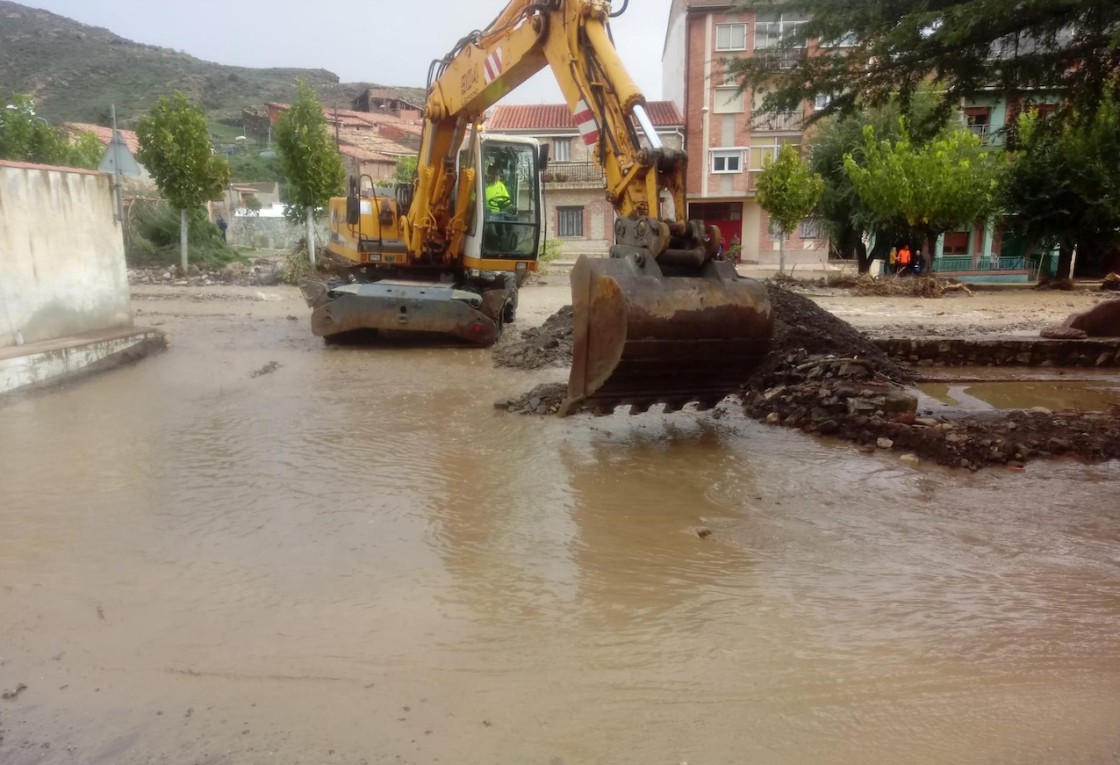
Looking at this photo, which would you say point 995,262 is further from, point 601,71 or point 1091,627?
point 1091,627

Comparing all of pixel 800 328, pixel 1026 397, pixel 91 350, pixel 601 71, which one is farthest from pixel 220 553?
pixel 1026 397

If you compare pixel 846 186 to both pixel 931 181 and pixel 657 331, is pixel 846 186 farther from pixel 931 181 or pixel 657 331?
pixel 657 331

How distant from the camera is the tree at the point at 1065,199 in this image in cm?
2123

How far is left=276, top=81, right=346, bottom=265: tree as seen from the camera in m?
21.6

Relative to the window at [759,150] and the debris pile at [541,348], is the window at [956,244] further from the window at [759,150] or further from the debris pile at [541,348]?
the debris pile at [541,348]

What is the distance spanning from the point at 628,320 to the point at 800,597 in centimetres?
217

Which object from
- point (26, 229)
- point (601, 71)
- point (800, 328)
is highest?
point (601, 71)

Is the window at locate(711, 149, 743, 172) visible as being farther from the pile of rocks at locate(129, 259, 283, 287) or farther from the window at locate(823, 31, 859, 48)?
the window at locate(823, 31, 859, 48)

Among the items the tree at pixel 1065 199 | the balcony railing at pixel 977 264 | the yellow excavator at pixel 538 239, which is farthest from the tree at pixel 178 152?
the balcony railing at pixel 977 264

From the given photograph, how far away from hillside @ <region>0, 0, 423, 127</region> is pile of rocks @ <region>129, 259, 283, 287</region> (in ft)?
140

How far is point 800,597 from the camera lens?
376 centimetres

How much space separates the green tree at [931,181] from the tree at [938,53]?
50.1 ft

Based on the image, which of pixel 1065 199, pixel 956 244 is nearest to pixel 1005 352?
pixel 1065 199

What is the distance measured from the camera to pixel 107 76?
69.4 meters
